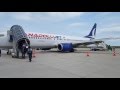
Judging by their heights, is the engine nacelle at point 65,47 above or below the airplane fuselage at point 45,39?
below

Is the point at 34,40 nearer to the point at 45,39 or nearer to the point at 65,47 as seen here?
the point at 45,39

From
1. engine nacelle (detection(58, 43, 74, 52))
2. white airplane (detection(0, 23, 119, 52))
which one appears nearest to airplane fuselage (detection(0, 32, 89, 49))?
white airplane (detection(0, 23, 119, 52))

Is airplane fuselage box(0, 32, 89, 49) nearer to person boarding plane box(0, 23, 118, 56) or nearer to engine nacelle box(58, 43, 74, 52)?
person boarding plane box(0, 23, 118, 56)

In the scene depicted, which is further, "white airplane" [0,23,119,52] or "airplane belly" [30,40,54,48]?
"airplane belly" [30,40,54,48]

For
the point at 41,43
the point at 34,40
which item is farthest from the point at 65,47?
the point at 34,40

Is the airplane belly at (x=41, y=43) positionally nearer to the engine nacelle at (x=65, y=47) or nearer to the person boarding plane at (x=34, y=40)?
the person boarding plane at (x=34, y=40)

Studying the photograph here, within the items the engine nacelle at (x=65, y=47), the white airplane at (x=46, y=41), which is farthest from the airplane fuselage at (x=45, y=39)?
the engine nacelle at (x=65, y=47)

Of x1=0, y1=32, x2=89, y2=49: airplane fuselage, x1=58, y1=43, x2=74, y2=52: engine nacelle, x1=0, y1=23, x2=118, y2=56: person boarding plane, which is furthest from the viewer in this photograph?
x1=58, y1=43, x2=74, y2=52: engine nacelle

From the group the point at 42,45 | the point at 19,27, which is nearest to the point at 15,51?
the point at 19,27

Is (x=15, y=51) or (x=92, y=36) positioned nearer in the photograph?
(x=15, y=51)
